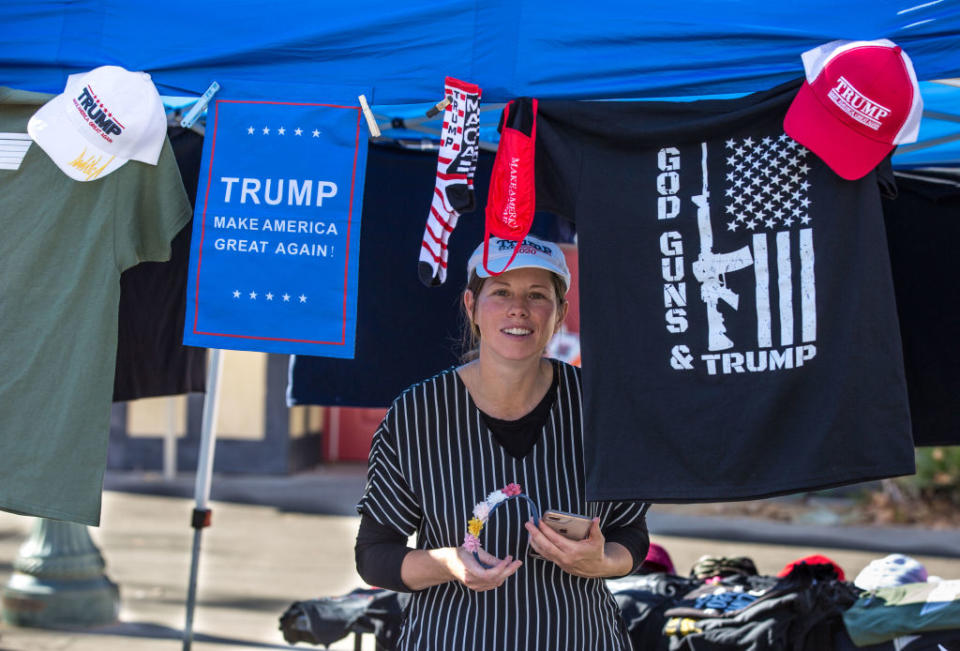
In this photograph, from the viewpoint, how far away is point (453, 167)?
2.67 m

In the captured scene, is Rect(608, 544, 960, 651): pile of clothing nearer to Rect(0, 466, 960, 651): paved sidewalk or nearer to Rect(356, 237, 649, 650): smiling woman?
Rect(356, 237, 649, 650): smiling woman

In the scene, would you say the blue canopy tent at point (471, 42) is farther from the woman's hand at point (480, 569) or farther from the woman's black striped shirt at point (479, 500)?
the woman's hand at point (480, 569)

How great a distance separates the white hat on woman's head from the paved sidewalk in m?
3.64

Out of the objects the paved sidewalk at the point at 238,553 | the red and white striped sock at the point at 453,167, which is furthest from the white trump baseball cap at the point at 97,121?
the paved sidewalk at the point at 238,553

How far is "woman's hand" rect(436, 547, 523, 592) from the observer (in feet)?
7.68

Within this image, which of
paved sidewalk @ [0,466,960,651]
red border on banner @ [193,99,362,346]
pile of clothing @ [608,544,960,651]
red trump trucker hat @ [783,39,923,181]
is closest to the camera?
red trump trucker hat @ [783,39,923,181]

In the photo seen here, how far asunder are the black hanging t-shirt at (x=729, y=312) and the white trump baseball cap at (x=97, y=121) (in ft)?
4.07

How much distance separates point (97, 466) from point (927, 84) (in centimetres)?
291

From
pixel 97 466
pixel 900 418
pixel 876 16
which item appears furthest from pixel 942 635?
pixel 97 466

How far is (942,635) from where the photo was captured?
3.25 m

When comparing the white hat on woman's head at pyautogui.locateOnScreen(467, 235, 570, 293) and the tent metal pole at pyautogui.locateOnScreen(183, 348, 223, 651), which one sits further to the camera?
the tent metal pole at pyautogui.locateOnScreen(183, 348, 223, 651)

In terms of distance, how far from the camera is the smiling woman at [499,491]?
98.7 inches

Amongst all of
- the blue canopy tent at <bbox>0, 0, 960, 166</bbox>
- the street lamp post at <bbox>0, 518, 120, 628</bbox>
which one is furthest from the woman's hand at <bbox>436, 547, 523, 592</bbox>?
the street lamp post at <bbox>0, 518, 120, 628</bbox>

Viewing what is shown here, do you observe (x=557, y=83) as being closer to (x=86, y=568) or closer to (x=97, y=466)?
(x=97, y=466)
